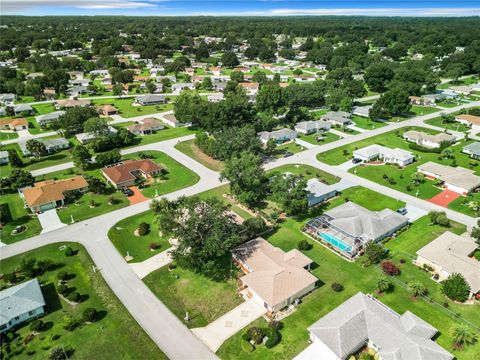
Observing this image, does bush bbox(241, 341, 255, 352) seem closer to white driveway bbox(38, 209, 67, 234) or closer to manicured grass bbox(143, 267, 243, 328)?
manicured grass bbox(143, 267, 243, 328)

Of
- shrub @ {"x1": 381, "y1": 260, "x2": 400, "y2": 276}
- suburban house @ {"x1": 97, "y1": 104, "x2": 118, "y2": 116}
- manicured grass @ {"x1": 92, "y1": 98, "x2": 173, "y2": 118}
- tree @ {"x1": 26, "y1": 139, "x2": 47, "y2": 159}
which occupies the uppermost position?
tree @ {"x1": 26, "y1": 139, "x2": 47, "y2": 159}

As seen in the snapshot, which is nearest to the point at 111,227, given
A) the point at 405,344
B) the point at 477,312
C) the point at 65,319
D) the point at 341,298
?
the point at 65,319

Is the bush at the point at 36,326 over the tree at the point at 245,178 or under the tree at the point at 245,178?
under

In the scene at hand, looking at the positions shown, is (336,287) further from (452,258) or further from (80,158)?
(80,158)

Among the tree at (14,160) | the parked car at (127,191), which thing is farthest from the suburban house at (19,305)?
the tree at (14,160)

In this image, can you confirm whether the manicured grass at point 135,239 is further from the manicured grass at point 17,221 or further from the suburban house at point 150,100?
the suburban house at point 150,100

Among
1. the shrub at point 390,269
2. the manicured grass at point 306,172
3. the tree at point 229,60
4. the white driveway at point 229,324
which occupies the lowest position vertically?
the white driveway at point 229,324

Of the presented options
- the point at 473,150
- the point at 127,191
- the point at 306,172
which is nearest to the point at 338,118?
the point at 473,150

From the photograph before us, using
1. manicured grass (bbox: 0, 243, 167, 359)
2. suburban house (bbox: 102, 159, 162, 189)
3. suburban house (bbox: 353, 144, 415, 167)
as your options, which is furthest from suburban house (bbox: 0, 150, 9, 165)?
suburban house (bbox: 353, 144, 415, 167)
